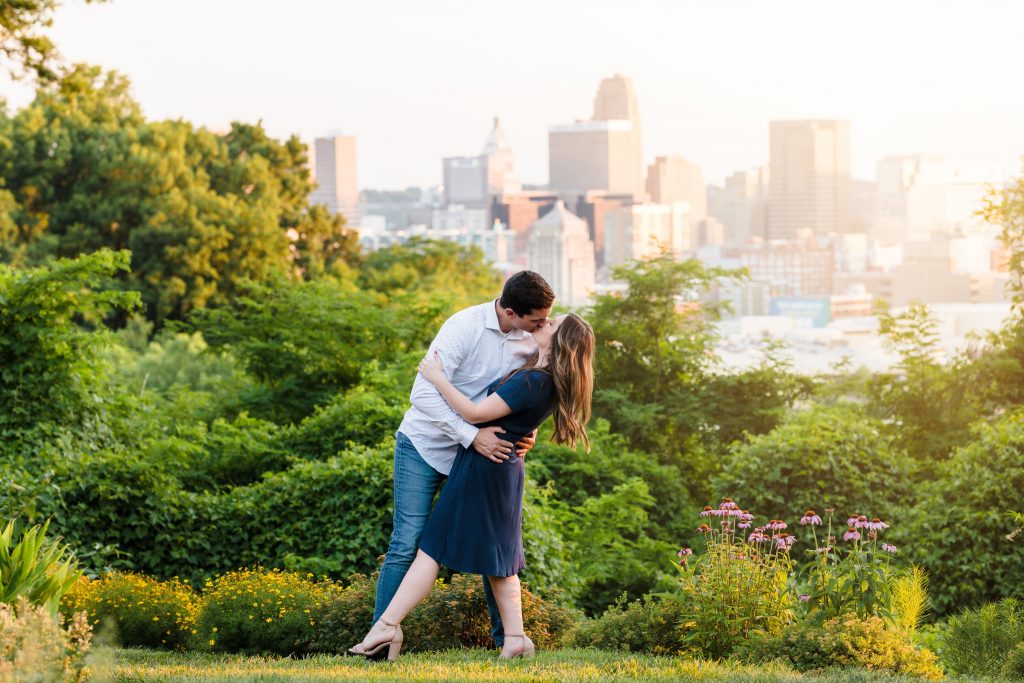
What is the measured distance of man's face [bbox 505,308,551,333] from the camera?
5074mm

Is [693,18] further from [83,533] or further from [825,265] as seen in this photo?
[825,265]

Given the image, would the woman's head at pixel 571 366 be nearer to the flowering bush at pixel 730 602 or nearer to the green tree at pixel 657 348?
the flowering bush at pixel 730 602

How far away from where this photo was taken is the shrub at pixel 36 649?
135 inches

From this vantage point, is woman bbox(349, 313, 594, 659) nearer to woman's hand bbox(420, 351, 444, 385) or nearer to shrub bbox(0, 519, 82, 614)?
woman's hand bbox(420, 351, 444, 385)

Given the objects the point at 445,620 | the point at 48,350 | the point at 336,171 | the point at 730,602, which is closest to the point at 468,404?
the point at 445,620

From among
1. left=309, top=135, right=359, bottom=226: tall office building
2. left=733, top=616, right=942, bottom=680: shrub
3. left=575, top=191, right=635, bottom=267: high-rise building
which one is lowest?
left=733, top=616, right=942, bottom=680: shrub

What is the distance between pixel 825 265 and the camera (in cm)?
16300

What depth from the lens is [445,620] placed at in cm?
595

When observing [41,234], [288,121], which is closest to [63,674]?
[41,234]

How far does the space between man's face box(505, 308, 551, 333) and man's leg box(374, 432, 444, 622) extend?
72cm

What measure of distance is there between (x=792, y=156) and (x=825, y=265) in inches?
1638

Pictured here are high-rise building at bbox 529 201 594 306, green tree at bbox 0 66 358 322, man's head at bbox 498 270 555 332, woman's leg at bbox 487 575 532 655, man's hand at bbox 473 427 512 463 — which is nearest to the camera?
man's head at bbox 498 270 555 332

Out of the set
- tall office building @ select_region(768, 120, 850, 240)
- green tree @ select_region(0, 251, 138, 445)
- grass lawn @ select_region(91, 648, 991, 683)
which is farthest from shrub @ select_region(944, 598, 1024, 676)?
→ tall office building @ select_region(768, 120, 850, 240)

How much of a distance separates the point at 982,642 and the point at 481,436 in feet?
8.59
